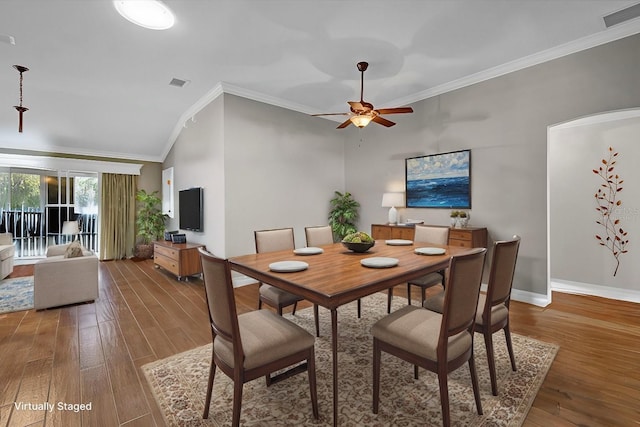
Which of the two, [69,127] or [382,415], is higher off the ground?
[69,127]

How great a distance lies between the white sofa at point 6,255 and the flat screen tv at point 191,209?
2706 millimetres

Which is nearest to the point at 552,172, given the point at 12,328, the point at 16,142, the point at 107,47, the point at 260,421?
the point at 260,421

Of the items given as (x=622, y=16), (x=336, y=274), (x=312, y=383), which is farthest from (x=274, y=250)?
(x=622, y=16)

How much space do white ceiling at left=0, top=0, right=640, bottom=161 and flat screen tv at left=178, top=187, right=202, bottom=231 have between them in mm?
1542

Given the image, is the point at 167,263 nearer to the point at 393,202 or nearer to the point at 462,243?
the point at 393,202

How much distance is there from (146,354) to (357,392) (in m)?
1.77

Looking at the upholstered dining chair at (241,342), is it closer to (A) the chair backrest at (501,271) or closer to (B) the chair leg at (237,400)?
(B) the chair leg at (237,400)

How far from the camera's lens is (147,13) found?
2750 millimetres

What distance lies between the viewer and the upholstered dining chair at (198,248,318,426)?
1.42 m

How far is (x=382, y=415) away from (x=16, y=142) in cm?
807

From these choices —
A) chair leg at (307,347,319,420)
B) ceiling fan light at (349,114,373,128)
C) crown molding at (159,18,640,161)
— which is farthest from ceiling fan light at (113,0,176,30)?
chair leg at (307,347,319,420)

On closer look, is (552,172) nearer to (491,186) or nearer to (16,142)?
(491,186)

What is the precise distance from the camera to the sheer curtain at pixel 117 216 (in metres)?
6.66

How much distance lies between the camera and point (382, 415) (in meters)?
1.69
